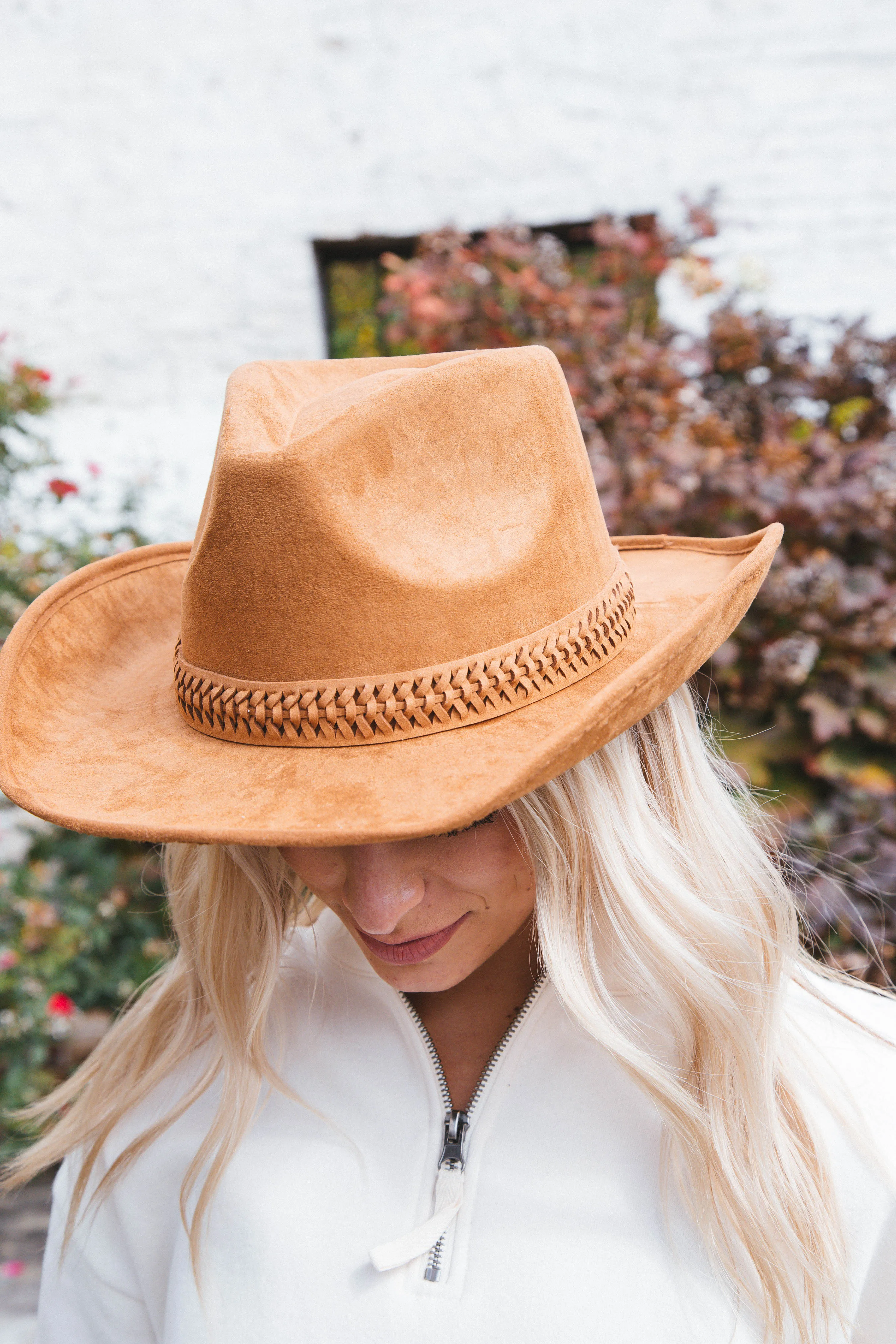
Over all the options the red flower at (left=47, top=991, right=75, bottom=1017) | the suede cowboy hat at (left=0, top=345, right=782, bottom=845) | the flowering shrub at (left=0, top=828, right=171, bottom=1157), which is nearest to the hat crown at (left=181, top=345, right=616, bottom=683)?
the suede cowboy hat at (left=0, top=345, right=782, bottom=845)

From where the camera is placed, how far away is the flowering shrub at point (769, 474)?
253cm

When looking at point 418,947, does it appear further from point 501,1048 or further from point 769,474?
point 769,474

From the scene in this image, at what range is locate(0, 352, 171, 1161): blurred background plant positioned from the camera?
295cm

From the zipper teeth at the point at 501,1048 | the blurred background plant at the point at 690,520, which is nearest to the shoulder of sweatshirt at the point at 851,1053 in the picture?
the zipper teeth at the point at 501,1048

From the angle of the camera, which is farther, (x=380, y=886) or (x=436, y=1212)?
(x=436, y=1212)

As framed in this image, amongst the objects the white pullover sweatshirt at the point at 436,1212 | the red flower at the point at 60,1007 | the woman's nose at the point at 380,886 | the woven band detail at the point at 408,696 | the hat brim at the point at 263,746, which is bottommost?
the red flower at the point at 60,1007

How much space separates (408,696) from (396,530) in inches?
6.7

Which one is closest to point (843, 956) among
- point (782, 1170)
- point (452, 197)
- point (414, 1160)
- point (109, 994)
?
point (782, 1170)

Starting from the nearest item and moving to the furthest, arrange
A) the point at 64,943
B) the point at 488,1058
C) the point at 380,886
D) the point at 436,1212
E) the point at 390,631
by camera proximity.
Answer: the point at 390,631, the point at 380,886, the point at 436,1212, the point at 488,1058, the point at 64,943

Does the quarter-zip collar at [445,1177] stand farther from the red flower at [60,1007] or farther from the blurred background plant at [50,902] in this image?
the red flower at [60,1007]

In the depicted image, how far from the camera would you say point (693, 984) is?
1087 mm

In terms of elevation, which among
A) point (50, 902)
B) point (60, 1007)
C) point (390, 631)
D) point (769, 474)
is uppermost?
point (390, 631)

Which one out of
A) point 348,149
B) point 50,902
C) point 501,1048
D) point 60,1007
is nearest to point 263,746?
point 501,1048

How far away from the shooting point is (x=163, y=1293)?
1.35 metres
